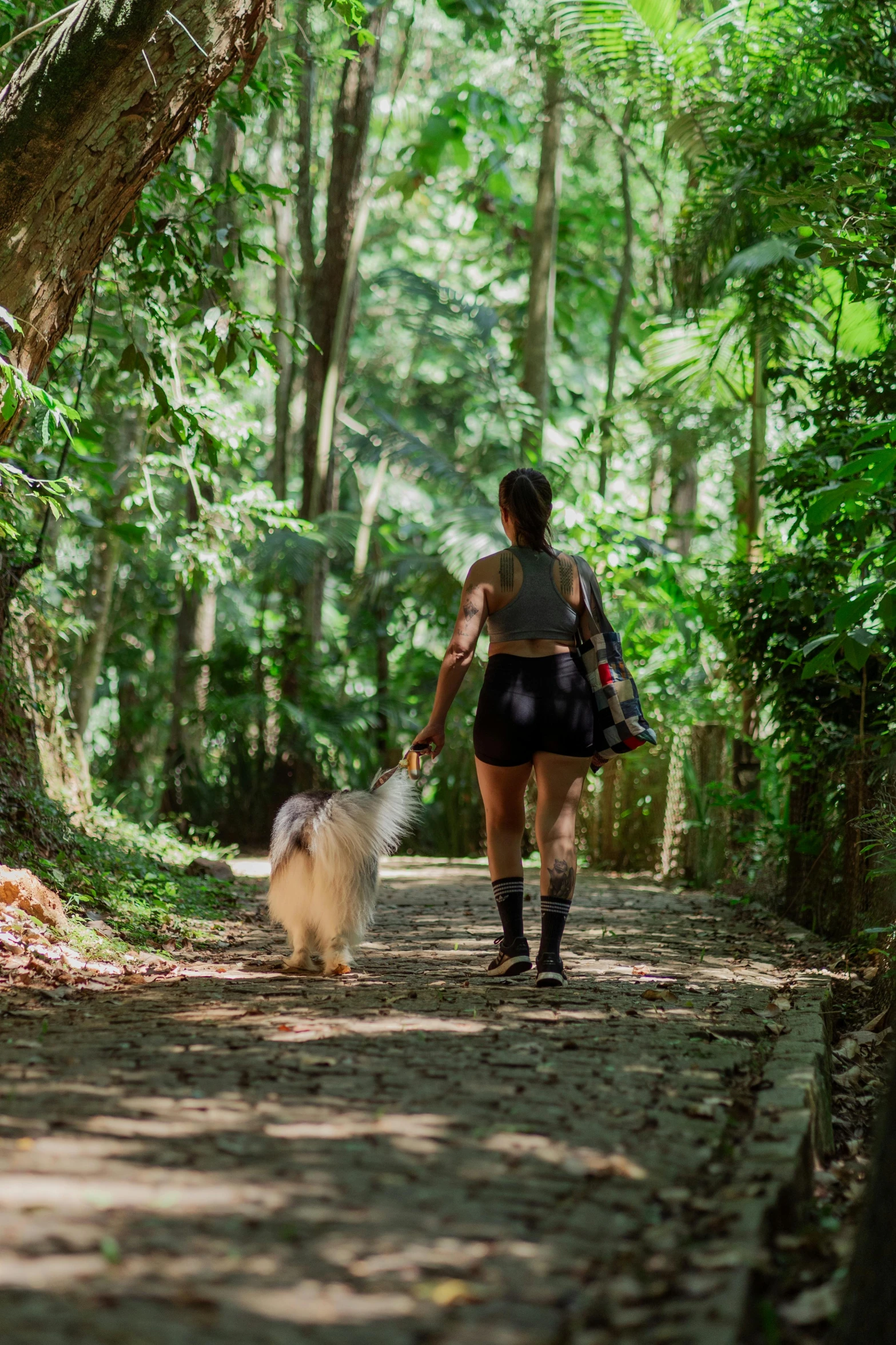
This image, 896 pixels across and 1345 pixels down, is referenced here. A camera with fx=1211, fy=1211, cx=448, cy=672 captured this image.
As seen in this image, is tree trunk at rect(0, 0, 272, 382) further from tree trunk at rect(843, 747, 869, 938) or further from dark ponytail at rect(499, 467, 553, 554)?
tree trunk at rect(843, 747, 869, 938)

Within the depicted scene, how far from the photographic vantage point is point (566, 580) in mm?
5473

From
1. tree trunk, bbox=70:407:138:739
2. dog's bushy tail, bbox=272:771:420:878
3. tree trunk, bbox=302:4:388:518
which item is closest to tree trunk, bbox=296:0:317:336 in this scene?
tree trunk, bbox=302:4:388:518

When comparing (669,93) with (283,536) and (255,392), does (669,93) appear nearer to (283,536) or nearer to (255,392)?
(283,536)

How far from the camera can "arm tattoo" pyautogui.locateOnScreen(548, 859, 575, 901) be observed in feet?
17.4

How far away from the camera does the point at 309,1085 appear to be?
350cm

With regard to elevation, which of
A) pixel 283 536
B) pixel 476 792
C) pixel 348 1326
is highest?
pixel 283 536

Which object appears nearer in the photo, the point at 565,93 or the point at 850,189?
the point at 850,189

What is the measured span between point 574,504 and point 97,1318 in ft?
37.2

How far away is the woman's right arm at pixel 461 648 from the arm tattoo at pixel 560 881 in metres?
0.74

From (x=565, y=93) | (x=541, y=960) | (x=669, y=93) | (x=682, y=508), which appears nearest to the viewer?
(x=541, y=960)

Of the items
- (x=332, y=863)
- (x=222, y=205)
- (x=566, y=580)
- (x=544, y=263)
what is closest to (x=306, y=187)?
(x=544, y=263)

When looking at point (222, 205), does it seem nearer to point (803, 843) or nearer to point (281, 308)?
point (803, 843)

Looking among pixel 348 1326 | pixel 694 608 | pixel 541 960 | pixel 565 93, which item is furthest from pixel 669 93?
pixel 348 1326

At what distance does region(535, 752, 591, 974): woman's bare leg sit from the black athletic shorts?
7 cm
